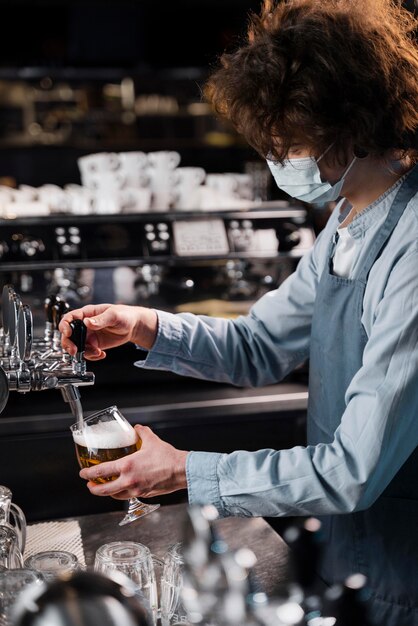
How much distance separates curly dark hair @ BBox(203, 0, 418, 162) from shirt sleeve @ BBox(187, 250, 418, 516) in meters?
0.30

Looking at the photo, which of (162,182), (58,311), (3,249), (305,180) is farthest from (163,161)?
(305,180)

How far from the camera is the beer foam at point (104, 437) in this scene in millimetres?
1389

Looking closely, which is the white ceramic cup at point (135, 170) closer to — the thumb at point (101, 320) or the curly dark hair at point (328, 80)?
the thumb at point (101, 320)

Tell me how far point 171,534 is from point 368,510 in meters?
0.40

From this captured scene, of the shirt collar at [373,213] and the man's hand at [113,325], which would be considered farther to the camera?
the man's hand at [113,325]

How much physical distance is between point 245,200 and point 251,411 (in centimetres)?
93

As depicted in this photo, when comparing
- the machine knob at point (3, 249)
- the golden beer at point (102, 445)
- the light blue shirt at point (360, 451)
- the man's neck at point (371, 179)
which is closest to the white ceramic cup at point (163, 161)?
the machine knob at point (3, 249)

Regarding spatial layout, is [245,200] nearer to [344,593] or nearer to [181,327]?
[181,327]

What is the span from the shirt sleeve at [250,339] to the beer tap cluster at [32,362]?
36 cm

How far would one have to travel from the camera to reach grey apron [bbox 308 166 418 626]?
1.60 meters

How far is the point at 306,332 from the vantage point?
6.56 ft

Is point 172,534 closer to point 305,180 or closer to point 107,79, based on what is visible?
point 305,180

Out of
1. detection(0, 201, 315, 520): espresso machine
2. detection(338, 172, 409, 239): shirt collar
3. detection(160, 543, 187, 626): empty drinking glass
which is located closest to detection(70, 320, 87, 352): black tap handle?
detection(160, 543, 187, 626): empty drinking glass

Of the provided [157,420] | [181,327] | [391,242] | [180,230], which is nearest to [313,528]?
[391,242]
